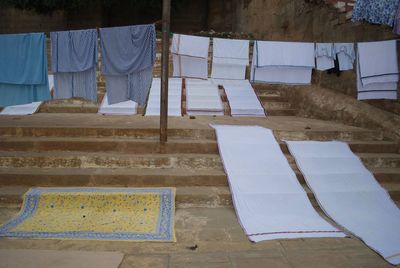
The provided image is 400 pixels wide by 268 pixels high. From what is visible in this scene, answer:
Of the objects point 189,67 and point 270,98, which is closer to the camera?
point 189,67

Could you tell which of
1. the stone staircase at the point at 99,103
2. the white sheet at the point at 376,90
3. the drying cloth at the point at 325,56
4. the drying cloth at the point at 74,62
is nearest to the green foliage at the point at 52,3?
the stone staircase at the point at 99,103

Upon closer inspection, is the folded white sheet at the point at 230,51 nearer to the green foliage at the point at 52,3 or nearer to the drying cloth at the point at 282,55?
the drying cloth at the point at 282,55

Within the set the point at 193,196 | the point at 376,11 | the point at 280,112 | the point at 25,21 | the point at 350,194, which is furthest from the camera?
the point at 25,21

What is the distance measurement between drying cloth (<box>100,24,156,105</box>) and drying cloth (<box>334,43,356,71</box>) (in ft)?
12.3

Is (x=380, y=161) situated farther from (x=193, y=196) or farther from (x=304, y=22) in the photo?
(x=304, y=22)

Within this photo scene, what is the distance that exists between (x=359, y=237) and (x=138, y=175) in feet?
8.91

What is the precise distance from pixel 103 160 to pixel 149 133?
949 millimetres

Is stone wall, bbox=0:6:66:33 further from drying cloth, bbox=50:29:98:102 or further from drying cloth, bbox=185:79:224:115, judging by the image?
drying cloth, bbox=50:29:98:102

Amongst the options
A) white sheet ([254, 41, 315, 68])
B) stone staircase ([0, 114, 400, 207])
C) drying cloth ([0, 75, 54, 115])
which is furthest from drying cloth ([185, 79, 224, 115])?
drying cloth ([0, 75, 54, 115])

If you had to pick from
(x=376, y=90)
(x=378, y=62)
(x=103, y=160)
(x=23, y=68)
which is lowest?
(x=103, y=160)

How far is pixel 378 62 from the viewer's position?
6.25m

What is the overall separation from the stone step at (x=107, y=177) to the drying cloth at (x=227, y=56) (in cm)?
365

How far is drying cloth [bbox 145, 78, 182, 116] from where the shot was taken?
294 inches

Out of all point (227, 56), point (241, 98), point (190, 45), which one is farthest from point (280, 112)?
point (190, 45)
